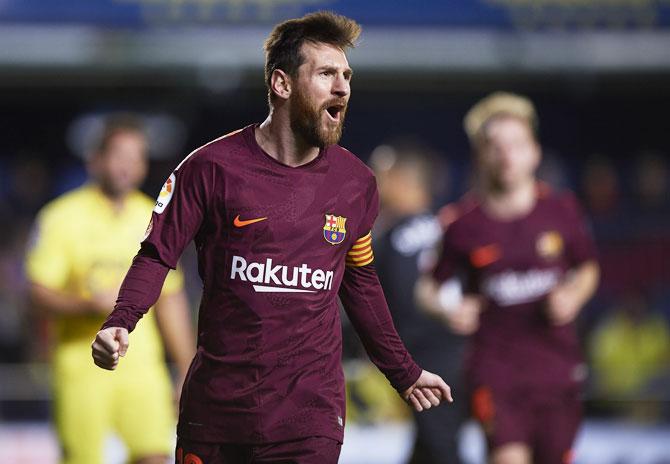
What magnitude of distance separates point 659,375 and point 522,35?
343 cm

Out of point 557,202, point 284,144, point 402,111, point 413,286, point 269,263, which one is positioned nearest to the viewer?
point 269,263

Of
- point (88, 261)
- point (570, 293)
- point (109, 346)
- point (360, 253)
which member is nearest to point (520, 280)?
point (570, 293)

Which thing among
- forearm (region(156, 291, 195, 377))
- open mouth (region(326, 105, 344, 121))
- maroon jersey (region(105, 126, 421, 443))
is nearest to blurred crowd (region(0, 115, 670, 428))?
forearm (region(156, 291, 195, 377))

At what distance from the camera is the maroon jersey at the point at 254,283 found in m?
4.46

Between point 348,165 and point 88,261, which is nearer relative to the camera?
point 348,165

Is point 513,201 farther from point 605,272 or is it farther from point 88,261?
point 605,272

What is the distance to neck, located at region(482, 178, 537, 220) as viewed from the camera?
722cm

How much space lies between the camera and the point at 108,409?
7039mm

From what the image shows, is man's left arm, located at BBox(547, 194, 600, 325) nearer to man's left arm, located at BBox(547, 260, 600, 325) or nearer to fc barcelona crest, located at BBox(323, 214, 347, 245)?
man's left arm, located at BBox(547, 260, 600, 325)

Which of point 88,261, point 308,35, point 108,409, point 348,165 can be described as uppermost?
point 308,35

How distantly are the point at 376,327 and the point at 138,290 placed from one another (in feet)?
2.84

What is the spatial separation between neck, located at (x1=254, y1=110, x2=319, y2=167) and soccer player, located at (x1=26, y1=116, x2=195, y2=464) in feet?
8.10

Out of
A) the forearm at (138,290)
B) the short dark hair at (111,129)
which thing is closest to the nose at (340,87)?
the forearm at (138,290)

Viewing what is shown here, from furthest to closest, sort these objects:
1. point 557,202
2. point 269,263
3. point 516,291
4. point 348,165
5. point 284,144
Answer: point 557,202 < point 516,291 < point 348,165 < point 284,144 < point 269,263
